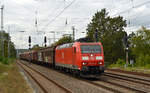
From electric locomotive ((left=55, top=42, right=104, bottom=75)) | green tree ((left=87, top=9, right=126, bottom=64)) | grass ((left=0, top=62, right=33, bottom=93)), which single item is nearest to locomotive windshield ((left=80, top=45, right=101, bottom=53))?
electric locomotive ((left=55, top=42, right=104, bottom=75))

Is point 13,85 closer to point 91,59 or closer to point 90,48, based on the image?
point 91,59

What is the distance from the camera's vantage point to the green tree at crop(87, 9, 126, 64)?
61.7 meters

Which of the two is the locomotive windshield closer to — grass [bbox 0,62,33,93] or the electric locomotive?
the electric locomotive

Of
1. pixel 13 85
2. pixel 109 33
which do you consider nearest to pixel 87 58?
pixel 13 85

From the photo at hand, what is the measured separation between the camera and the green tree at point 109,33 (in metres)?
61.7

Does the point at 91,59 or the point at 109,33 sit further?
the point at 109,33

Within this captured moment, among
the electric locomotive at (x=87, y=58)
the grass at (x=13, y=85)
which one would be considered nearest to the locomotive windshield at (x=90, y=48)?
the electric locomotive at (x=87, y=58)

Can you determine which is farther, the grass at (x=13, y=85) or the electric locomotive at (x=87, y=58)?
the electric locomotive at (x=87, y=58)

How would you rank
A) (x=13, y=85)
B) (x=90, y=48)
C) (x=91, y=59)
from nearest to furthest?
1. (x=13, y=85)
2. (x=91, y=59)
3. (x=90, y=48)

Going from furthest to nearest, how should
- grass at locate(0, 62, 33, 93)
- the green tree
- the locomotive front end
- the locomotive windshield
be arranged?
1. the green tree
2. the locomotive windshield
3. the locomotive front end
4. grass at locate(0, 62, 33, 93)

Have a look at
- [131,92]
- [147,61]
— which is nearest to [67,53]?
[131,92]

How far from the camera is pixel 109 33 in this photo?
214 ft

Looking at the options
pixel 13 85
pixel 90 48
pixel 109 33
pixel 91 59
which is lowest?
pixel 13 85

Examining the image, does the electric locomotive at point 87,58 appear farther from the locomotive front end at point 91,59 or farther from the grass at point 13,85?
the grass at point 13,85
